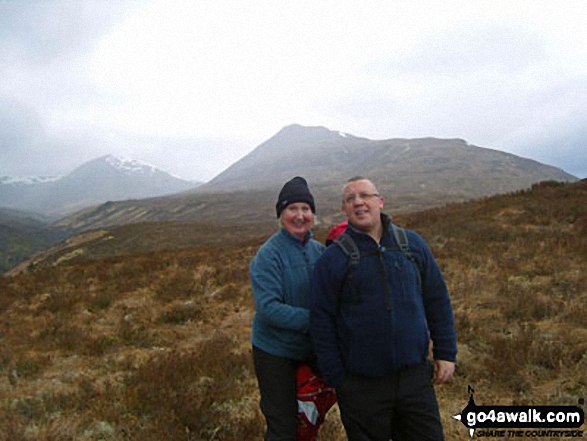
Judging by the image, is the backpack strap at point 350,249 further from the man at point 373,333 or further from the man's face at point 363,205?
the man's face at point 363,205

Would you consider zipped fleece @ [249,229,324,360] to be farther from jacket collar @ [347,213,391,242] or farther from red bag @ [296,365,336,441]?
jacket collar @ [347,213,391,242]

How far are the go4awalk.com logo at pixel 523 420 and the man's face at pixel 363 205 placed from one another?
2.51 meters

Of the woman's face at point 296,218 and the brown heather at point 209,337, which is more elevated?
the woman's face at point 296,218

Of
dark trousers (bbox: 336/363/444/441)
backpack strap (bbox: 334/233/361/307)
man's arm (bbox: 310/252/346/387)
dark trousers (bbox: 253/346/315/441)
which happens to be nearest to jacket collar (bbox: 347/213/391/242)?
backpack strap (bbox: 334/233/361/307)

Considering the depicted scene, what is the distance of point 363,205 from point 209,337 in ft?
20.6

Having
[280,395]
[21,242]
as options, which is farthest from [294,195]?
[21,242]

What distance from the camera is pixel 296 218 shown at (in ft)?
10.1

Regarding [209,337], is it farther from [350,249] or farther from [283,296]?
[350,249]

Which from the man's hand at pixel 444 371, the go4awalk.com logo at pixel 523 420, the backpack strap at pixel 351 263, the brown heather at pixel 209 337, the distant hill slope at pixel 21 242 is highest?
the backpack strap at pixel 351 263

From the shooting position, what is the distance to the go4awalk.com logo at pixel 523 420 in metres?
3.97

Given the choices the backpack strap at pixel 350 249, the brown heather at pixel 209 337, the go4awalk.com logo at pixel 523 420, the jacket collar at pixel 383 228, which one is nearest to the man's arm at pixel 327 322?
the backpack strap at pixel 350 249

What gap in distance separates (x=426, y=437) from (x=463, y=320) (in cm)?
483

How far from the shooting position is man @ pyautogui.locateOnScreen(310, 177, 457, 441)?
2.64m

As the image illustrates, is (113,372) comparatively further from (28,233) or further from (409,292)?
(28,233)
